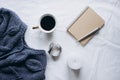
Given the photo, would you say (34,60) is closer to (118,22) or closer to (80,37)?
(80,37)

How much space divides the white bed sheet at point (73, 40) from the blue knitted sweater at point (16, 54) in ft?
0.07

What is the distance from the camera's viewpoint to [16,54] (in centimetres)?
91

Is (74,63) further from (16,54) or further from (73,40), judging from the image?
(16,54)

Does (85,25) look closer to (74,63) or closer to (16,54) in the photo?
(74,63)

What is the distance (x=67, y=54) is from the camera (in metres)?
0.92

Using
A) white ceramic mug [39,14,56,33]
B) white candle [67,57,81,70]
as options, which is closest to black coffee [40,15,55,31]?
white ceramic mug [39,14,56,33]

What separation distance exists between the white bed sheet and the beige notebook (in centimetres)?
1

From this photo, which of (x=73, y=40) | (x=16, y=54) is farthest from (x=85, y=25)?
(x=16, y=54)

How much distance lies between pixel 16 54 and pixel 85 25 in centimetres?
24

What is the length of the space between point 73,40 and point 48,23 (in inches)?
4.0

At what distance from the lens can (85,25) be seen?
931 mm

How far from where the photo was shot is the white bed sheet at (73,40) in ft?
3.02

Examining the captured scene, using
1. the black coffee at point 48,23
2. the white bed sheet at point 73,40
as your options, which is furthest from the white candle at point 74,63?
the black coffee at point 48,23

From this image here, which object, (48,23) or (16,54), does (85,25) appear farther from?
(16,54)
